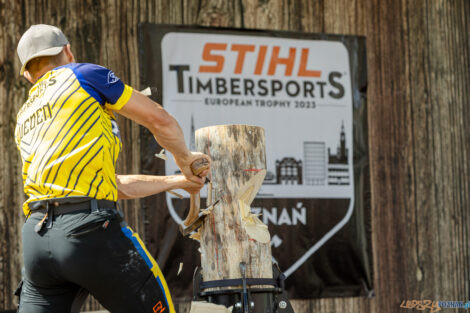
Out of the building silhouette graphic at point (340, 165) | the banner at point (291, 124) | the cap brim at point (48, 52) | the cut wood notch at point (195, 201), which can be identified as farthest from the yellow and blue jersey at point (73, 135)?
the building silhouette graphic at point (340, 165)

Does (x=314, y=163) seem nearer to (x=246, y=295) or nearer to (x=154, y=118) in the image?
(x=246, y=295)

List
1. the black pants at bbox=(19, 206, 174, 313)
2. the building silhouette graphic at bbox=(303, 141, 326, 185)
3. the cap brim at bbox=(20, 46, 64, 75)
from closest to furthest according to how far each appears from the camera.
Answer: the black pants at bbox=(19, 206, 174, 313), the cap brim at bbox=(20, 46, 64, 75), the building silhouette graphic at bbox=(303, 141, 326, 185)

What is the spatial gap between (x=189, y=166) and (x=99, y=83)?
30.4 inches

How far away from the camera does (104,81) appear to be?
9.56ft

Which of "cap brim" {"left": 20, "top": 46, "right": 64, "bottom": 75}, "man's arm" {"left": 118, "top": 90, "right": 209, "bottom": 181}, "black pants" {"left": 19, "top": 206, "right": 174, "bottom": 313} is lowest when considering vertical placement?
"black pants" {"left": 19, "top": 206, "right": 174, "bottom": 313}

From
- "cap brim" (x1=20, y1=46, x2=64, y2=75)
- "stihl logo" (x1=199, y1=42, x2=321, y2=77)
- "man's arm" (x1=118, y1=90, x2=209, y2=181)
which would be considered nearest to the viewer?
"man's arm" (x1=118, y1=90, x2=209, y2=181)

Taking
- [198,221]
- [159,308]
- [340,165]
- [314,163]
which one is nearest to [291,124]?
[314,163]

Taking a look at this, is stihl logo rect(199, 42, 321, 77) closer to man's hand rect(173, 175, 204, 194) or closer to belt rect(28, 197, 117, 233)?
man's hand rect(173, 175, 204, 194)

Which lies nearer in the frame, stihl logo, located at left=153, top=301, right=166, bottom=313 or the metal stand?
stihl logo, located at left=153, top=301, right=166, bottom=313

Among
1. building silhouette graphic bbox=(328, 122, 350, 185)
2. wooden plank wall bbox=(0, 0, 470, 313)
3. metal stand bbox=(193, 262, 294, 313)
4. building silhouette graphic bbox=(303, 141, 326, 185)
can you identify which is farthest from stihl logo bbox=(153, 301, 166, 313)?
building silhouette graphic bbox=(328, 122, 350, 185)

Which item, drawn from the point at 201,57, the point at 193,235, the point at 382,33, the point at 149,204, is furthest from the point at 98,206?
the point at 382,33

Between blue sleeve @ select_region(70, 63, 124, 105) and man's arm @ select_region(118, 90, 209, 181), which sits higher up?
blue sleeve @ select_region(70, 63, 124, 105)

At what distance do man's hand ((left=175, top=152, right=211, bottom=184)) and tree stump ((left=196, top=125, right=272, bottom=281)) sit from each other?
8.4 inches

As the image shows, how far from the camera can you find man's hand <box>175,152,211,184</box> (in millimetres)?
3428
